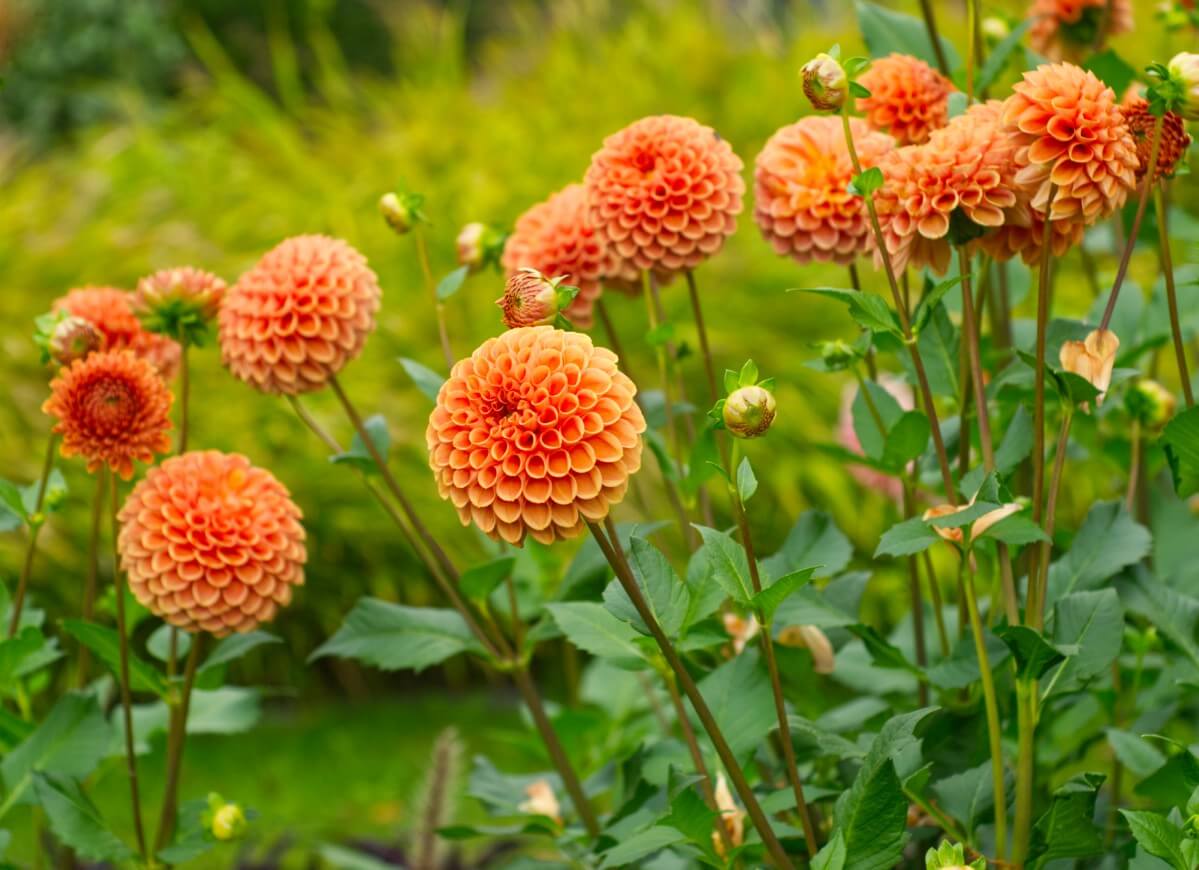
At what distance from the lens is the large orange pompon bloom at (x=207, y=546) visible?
0.90m

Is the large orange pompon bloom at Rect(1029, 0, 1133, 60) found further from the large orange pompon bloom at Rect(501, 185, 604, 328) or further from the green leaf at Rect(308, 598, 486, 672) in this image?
the green leaf at Rect(308, 598, 486, 672)

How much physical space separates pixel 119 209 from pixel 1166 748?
2.51m

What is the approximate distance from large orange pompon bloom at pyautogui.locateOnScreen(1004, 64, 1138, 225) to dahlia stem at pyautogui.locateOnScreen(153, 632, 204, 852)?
0.61m

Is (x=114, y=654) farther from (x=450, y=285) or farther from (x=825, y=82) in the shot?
(x=825, y=82)

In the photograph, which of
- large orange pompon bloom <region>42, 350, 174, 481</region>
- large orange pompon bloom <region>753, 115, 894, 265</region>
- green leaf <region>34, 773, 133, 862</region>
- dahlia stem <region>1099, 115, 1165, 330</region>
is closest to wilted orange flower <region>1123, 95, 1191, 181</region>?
dahlia stem <region>1099, 115, 1165, 330</region>

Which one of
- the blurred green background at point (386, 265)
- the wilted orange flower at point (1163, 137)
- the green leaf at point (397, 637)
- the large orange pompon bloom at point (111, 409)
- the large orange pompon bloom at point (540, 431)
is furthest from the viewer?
the blurred green background at point (386, 265)

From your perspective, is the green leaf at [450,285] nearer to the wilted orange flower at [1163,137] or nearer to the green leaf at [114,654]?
the green leaf at [114,654]

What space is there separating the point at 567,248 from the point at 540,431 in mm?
352

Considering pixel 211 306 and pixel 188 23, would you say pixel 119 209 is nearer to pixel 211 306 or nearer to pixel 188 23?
pixel 211 306

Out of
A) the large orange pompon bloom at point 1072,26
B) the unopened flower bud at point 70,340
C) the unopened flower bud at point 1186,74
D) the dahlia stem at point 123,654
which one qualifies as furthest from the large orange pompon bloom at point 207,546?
the large orange pompon bloom at point 1072,26

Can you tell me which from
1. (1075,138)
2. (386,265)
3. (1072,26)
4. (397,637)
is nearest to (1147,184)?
(1075,138)

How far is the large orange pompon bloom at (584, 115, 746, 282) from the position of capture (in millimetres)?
932

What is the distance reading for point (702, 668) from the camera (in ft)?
3.26

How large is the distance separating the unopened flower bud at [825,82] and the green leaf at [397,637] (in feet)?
1.56
